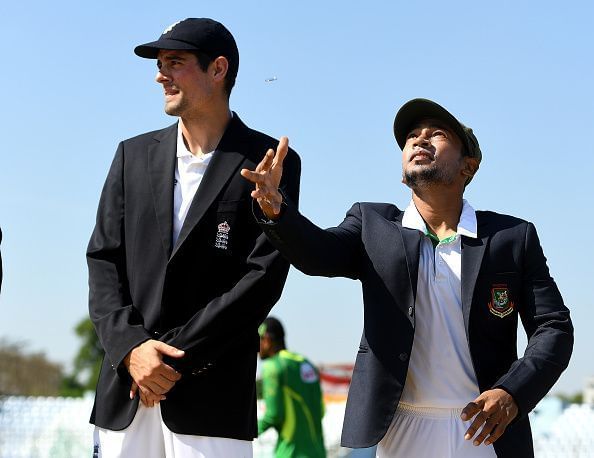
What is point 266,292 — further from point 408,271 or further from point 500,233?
point 500,233

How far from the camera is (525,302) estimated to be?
477cm

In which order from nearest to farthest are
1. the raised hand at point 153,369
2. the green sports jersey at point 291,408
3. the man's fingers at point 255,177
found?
1. the man's fingers at point 255,177
2. the raised hand at point 153,369
3. the green sports jersey at point 291,408

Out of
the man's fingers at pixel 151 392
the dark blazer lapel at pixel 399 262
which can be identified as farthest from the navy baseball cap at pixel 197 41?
the man's fingers at pixel 151 392

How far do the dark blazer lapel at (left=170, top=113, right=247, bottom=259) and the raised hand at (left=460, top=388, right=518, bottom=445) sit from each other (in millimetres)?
1315

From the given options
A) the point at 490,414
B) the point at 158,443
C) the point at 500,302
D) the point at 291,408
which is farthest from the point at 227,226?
the point at 291,408

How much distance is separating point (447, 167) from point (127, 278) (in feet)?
4.70

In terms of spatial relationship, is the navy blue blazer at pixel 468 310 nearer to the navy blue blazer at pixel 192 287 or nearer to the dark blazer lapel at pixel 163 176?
the navy blue blazer at pixel 192 287

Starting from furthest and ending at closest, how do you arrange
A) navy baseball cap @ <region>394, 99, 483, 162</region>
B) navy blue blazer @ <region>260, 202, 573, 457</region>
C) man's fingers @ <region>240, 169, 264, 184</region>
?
navy baseball cap @ <region>394, 99, 483, 162</region> < navy blue blazer @ <region>260, 202, 573, 457</region> < man's fingers @ <region>240, 169, 264, 184</region>

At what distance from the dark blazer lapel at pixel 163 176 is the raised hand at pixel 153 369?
1.36 ft

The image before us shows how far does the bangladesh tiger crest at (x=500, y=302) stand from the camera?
468cm

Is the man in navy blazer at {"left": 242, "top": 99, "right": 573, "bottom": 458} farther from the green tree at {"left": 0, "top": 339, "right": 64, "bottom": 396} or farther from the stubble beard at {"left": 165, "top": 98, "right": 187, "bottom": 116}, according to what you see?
the green tree at {"left": 0, "top": 339, "right": 64, "bottom": 396}

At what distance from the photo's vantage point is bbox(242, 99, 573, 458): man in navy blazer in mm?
4539

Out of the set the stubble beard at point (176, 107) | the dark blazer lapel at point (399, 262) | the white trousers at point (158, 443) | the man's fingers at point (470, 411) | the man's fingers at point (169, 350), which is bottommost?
the white trousers at point (158, 443)

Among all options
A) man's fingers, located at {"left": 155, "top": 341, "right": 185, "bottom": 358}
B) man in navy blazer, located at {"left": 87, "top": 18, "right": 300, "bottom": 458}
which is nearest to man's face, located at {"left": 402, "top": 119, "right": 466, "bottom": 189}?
man in navy blazer, located at {"left": 87, "top": 18, "right": 300, "bottom": 458}
